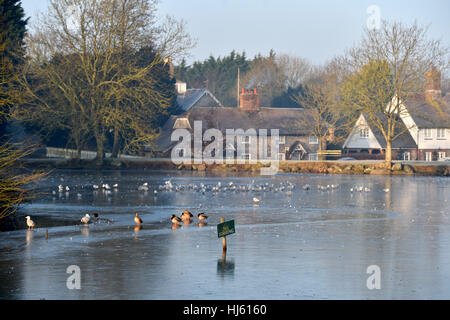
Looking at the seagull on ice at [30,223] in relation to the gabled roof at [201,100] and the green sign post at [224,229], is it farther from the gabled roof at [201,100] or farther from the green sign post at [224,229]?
the gabled roof at [201,100]

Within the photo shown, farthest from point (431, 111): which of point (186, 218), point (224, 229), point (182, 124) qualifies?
point (224, 229)

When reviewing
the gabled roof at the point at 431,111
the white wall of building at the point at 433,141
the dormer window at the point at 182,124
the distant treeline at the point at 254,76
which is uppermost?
the distant treeline at the point at 254,76

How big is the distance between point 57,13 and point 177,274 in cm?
5462

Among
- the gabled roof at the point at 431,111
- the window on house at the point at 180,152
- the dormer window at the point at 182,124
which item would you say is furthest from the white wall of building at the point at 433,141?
the window on house at the point at 180,152


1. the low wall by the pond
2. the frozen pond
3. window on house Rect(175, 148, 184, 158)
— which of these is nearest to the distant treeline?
window on house Rect(175, 148, 184, 158)

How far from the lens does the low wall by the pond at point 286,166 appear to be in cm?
7150

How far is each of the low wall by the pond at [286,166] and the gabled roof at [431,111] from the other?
23.4 m

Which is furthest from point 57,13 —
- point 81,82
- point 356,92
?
point 356,92

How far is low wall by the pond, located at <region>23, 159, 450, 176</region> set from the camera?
7150 centimetres

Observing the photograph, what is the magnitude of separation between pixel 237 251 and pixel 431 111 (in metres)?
81.7

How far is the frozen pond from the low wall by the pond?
1300 inches

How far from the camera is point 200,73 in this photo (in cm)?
16875

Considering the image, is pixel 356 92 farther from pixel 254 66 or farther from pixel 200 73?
pixel 200 73

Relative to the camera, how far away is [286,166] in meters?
76.1
